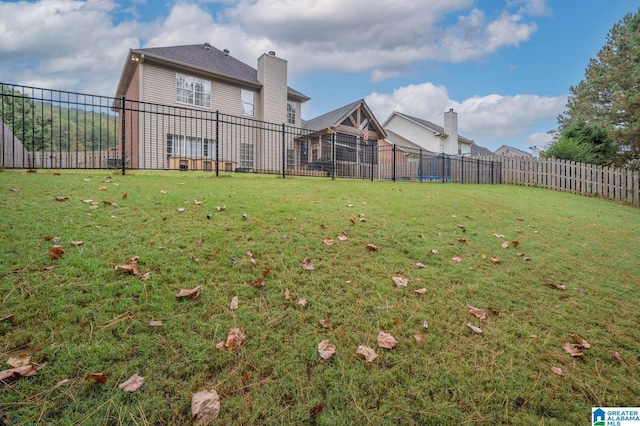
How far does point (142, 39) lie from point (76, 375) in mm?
21541

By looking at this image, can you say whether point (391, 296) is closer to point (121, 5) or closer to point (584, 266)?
point (584, 266)

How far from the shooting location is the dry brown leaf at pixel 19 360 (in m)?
1.40

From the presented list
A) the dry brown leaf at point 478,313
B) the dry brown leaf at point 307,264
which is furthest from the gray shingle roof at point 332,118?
the dry brown leaf at point 478,313

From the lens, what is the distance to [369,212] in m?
4.71

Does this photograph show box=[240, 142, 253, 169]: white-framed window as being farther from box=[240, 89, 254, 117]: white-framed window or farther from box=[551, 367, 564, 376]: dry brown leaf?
box=[551, 367, 564, 376]: dry brown leaf

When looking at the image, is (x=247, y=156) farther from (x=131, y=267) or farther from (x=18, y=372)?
(x=18, y=372)

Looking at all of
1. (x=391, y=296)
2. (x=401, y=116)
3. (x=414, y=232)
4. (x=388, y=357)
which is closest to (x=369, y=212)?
(x=414, y=232)

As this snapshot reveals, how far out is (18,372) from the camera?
135cm

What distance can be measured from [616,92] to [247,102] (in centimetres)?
2192

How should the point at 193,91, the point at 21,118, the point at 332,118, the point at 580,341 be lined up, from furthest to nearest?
1. the point at 21,118
2. the point at 332,118
3. the point at 193,91
4. the point at 580,341

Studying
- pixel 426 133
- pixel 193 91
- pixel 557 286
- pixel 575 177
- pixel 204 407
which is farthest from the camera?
pixel 426 133

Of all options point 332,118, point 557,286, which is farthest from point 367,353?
point 332,118

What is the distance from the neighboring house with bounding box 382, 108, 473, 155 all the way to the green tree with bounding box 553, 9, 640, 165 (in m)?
8.60

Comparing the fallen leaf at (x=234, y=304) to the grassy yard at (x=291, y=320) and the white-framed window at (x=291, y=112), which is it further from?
the white-framed window at (x=291, y=112)
